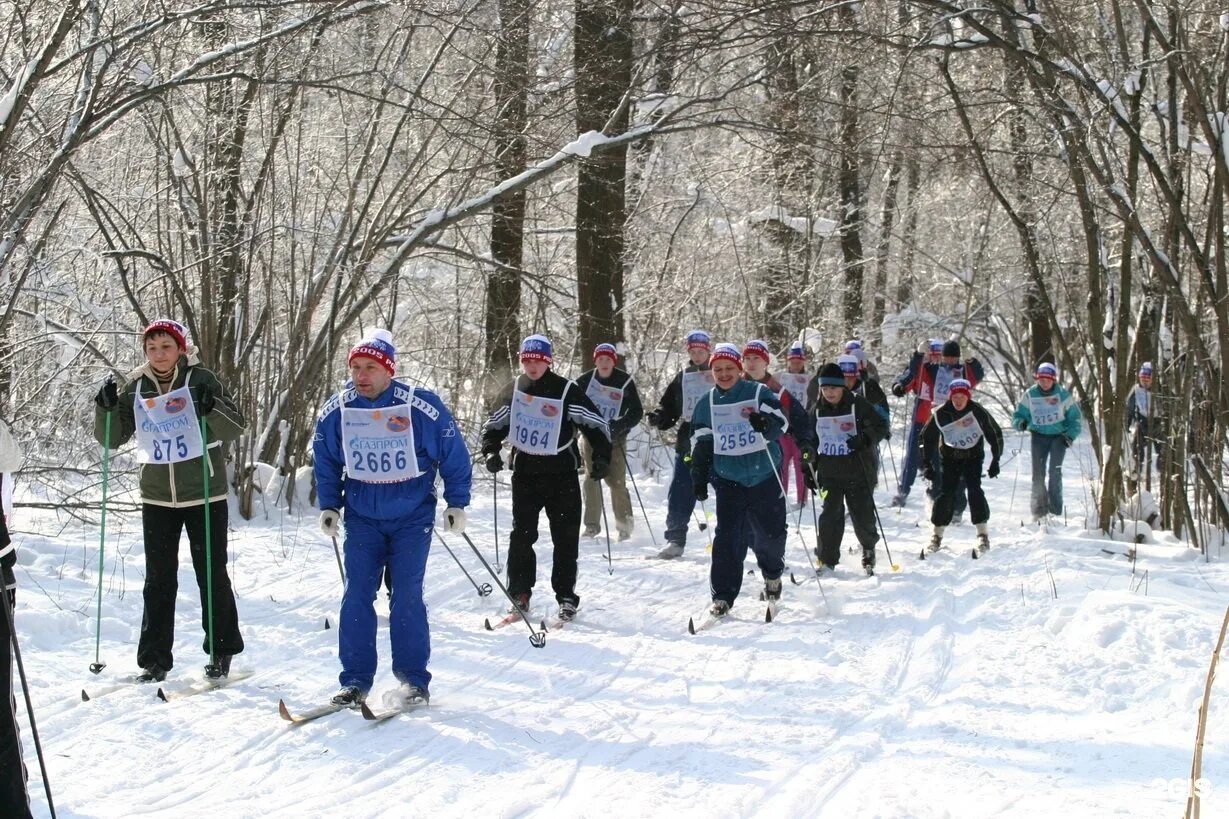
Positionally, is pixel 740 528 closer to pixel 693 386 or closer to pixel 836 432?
pixel 836 432

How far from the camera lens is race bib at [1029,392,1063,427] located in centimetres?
1439

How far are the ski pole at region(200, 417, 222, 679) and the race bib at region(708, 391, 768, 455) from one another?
12.2ft

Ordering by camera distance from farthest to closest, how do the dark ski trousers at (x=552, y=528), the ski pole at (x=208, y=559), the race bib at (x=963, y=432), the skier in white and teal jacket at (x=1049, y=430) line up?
the skier in white and teal jacket at (x=1049, y=430), the race bib at (x=963, y=432), the dark ski trousers at (x=552, y=528), the ski pole at (x=208, y=559)

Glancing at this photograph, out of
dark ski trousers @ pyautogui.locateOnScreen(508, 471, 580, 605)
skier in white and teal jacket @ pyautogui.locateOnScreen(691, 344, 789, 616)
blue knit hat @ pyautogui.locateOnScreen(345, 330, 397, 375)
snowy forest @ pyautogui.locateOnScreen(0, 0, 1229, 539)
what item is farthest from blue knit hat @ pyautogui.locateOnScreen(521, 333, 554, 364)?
blue knit hat @ pyautogui.locateOnScreen(345, 330, 397, 375)

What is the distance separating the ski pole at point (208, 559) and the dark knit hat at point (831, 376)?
6.18m

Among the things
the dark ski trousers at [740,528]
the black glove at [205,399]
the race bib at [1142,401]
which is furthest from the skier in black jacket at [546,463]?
the race bib at [1142,401]

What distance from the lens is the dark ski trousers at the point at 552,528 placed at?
8984mm

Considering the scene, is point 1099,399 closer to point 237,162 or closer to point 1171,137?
point 1171,137

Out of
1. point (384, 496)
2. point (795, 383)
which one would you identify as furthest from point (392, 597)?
point (795, 383)

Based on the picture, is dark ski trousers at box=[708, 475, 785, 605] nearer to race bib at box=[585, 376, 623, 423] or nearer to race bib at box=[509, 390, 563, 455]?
race bib at box=[509, 390, 563, 455]

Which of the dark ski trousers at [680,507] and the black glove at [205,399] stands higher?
the black glove at [205,399]

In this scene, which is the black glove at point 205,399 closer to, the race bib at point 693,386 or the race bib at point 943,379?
the race bib at point 693,386

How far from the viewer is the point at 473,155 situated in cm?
1440

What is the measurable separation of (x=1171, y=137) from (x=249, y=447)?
29.0 feet
